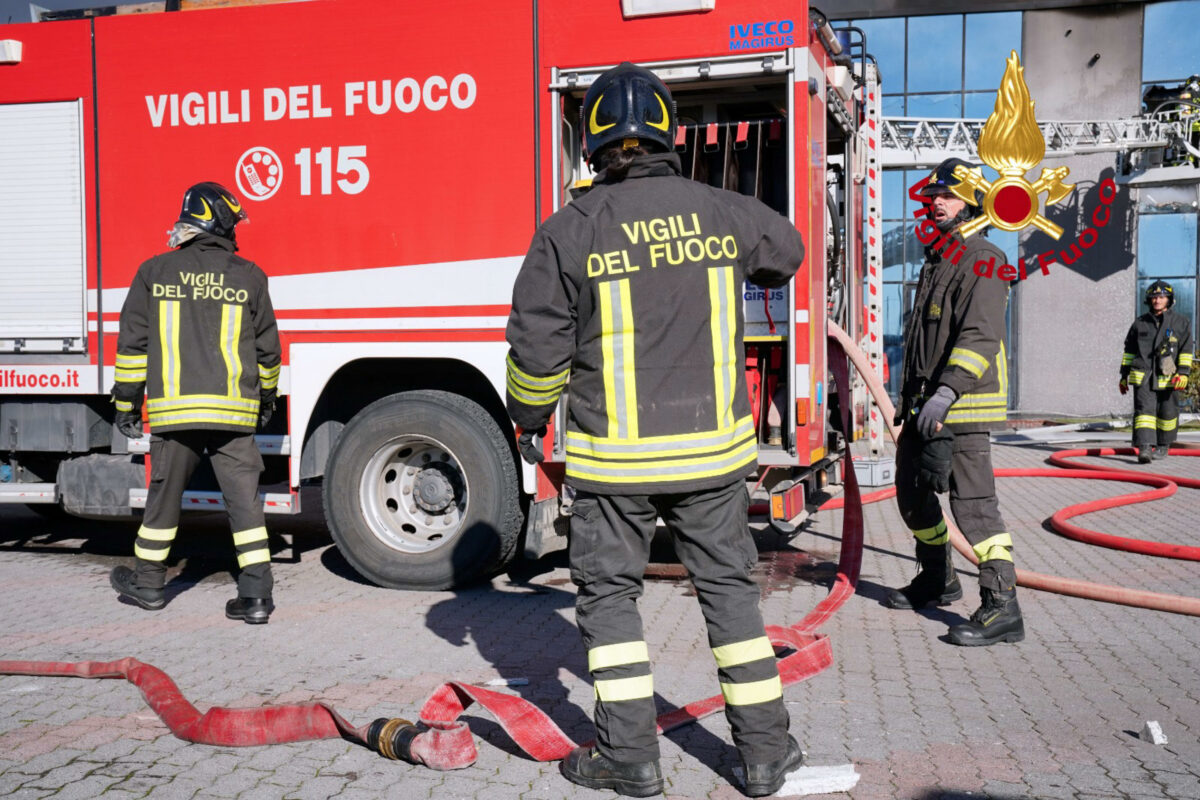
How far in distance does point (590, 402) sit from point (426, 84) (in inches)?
120

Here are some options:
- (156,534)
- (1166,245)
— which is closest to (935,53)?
(1166,245)

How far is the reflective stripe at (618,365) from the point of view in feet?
10.4

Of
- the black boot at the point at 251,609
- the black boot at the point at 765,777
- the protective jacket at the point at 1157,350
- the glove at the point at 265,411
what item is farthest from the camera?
the protective jacket at the point at 1157,350

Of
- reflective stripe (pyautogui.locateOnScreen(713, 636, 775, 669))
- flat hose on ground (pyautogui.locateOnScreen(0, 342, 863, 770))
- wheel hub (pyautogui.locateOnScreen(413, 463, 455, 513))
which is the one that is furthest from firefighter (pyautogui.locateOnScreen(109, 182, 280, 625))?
reflective stripe (pyautogui.locateOnScreen(713, 636, 775, 669))

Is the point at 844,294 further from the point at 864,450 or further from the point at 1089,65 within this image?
the point at 1089,65

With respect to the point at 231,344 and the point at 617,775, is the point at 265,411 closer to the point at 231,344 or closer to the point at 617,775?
the point at 231,344

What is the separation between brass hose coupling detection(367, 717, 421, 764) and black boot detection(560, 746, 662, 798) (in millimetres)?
516

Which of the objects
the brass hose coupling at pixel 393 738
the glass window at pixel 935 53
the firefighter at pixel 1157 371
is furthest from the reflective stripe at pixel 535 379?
the glass window at pixel 935 53

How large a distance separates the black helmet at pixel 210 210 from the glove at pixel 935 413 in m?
3.39

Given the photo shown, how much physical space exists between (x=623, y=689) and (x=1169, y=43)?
22.4m

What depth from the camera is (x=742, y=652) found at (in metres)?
3.14

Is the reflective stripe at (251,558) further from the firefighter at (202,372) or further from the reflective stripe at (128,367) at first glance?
the reflective stripe at (128,367)

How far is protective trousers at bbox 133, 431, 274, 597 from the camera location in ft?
17.3

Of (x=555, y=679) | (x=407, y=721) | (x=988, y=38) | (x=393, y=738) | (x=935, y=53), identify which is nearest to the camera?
(x=393, y=738)
